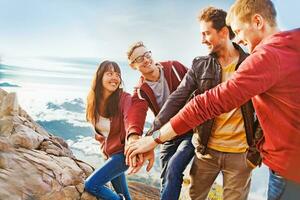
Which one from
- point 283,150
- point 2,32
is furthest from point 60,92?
point 283,150

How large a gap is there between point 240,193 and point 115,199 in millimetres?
511

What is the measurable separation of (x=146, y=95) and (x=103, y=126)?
0.75 ft

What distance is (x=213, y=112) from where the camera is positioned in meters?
1.21

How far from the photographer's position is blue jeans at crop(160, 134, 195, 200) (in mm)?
1684

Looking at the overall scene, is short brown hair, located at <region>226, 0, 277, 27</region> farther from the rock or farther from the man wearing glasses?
the rock

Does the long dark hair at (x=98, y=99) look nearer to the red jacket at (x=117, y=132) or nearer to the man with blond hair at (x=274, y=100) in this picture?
the red jacket at (x=117, y=132)

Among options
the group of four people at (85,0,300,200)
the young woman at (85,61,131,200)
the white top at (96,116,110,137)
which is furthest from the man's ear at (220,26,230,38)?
the white top at (96,116,110,137)

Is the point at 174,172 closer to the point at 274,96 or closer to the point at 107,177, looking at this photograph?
the point at 107,177

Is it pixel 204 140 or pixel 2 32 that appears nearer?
pixel 204 140

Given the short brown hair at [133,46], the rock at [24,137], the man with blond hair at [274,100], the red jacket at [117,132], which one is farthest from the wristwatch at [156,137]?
the rock at [24,137]

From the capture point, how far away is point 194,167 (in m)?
1.71

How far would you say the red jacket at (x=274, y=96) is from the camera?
1.11 meters

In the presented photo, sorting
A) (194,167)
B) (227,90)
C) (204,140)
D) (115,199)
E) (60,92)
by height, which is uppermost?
(227,90)

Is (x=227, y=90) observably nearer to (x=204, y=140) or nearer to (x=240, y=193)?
(x=204, y=140)
